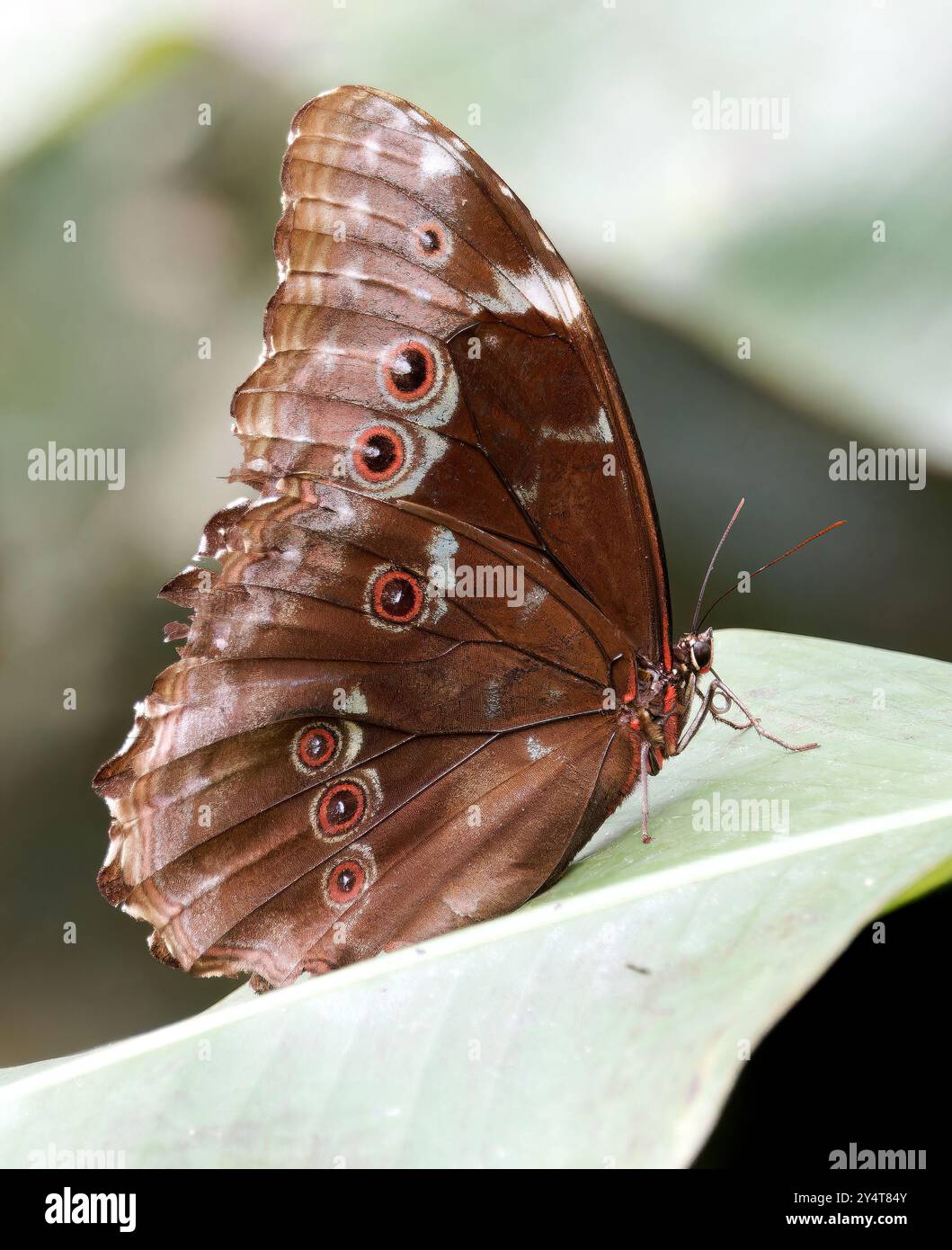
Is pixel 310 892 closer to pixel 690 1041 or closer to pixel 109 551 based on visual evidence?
pixel 690 1041

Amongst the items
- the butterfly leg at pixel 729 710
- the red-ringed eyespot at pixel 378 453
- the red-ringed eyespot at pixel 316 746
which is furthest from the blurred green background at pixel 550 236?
the red-ringed eyespot at pixel 316 746

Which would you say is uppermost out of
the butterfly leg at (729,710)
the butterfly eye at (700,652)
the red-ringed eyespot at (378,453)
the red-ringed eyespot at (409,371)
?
the red-ringed eyespot at (409,371)

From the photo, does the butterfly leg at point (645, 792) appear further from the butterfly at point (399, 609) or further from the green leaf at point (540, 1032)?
the green leaf at point (540, 1032)

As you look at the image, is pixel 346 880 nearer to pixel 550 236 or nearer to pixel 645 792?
pixel 645 792

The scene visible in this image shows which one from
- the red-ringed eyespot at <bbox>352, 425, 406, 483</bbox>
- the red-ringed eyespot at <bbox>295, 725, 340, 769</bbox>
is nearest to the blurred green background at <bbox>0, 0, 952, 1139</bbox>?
the red-ringed eyespot at <bbox>352, 425, 406, 483</bbox>

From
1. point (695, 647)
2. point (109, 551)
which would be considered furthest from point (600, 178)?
point (109, 551)

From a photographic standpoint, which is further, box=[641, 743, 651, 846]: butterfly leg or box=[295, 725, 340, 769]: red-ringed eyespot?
box=[295, 725, 340, 769]: red-ringed eyespot

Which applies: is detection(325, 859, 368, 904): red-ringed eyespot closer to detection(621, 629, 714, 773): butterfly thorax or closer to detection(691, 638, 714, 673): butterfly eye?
detection(621, 629, 714, 773): butterfly thorax
